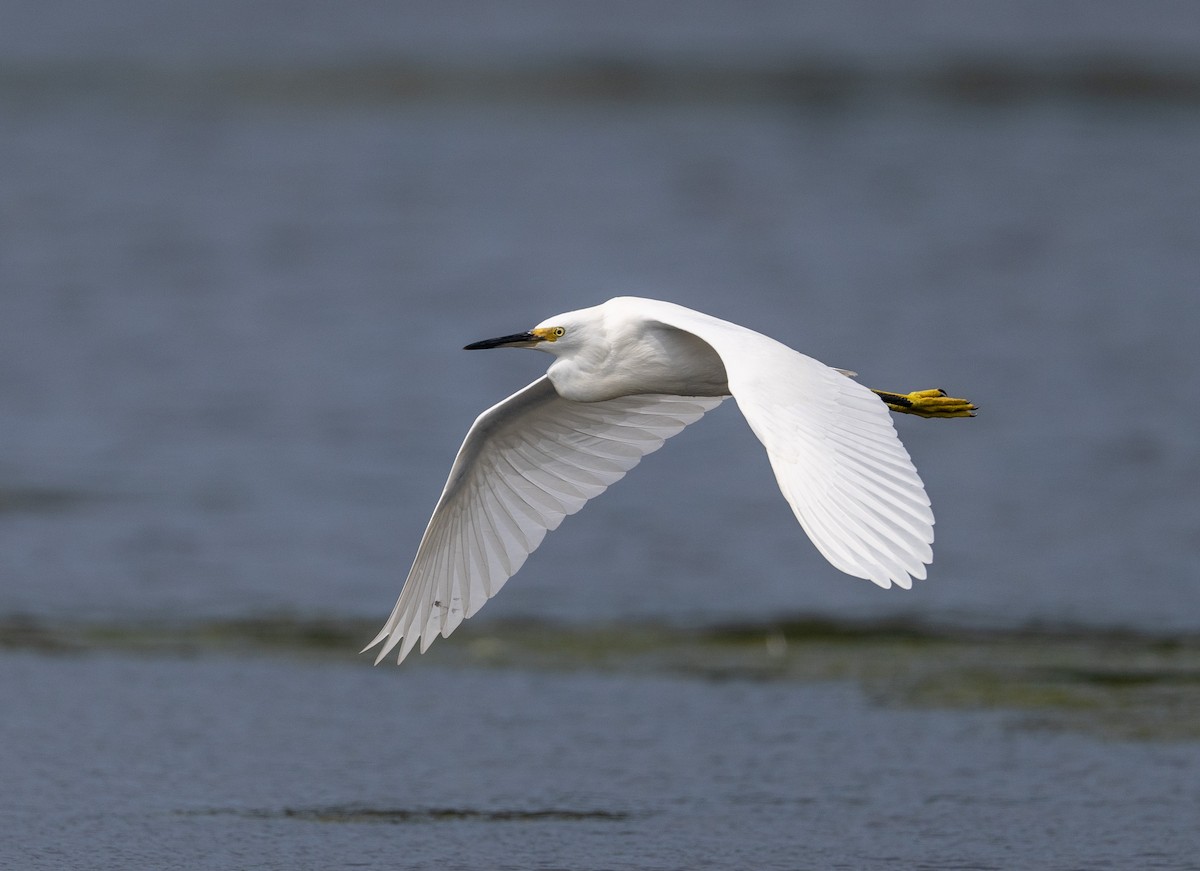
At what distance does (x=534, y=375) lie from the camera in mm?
11336

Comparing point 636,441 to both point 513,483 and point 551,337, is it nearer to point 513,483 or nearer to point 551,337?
point 513,483

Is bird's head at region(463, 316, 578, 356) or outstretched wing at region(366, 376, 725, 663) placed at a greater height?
bird's head at region(463, 316, 578, 356)

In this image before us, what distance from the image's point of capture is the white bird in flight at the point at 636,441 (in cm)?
397

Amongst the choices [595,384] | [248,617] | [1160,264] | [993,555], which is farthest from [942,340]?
[595,384]

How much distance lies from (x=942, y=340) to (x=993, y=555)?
3.60 meters

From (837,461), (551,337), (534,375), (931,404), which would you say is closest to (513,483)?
(551,337)

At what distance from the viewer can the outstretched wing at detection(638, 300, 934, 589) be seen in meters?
3.81

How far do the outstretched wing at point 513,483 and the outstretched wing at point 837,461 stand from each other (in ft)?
3.66

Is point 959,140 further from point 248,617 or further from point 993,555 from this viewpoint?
point 248,617

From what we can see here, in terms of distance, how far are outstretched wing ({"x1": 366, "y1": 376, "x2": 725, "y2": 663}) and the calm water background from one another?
0.56 meters

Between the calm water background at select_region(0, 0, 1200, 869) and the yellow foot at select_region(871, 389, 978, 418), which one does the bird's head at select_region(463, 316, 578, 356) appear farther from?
the calm water background at select_region(0, 0, 1200, 869)

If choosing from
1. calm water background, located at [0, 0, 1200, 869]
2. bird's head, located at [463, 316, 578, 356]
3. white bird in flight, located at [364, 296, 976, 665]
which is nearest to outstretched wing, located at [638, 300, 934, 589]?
white bird in flight, located at [364, 296, 976, 665]

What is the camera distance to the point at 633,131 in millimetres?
17922

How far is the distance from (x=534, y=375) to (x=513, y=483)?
5.62 m
